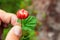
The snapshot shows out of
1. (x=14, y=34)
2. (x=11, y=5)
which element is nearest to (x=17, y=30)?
(x=14, y=34)

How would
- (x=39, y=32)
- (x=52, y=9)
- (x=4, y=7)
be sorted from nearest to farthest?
(x=4, y=7), (x=39, y=32), (x=52, y=9)

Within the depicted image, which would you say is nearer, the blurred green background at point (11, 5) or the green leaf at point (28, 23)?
the green leaf at point (28, 23)

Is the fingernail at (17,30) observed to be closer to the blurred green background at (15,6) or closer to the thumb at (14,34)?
the thumb at (14,34)

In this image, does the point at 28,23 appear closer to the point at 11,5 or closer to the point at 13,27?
the point at 13,27

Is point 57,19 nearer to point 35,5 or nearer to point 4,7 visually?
point 35,5

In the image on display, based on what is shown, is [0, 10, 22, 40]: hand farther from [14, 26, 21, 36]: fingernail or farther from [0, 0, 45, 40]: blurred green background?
[0, 0, 45, 40]: blurred green background

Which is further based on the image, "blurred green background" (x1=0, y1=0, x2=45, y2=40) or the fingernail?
"blurred green background" (x1=0, y1=0, x2=45, y2=40)

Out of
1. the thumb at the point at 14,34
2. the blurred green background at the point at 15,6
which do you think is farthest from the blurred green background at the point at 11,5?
the thumb at the point at 14,34

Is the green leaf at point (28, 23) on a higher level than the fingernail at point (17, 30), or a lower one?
higher

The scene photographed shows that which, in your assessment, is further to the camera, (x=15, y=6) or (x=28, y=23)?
(x=15, y=6)

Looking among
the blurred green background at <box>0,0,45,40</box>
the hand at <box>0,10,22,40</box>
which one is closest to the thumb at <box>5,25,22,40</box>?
the hand at <box>0,10,22,40</box>

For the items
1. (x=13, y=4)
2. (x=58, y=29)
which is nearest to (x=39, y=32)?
(x=58, y=29)
